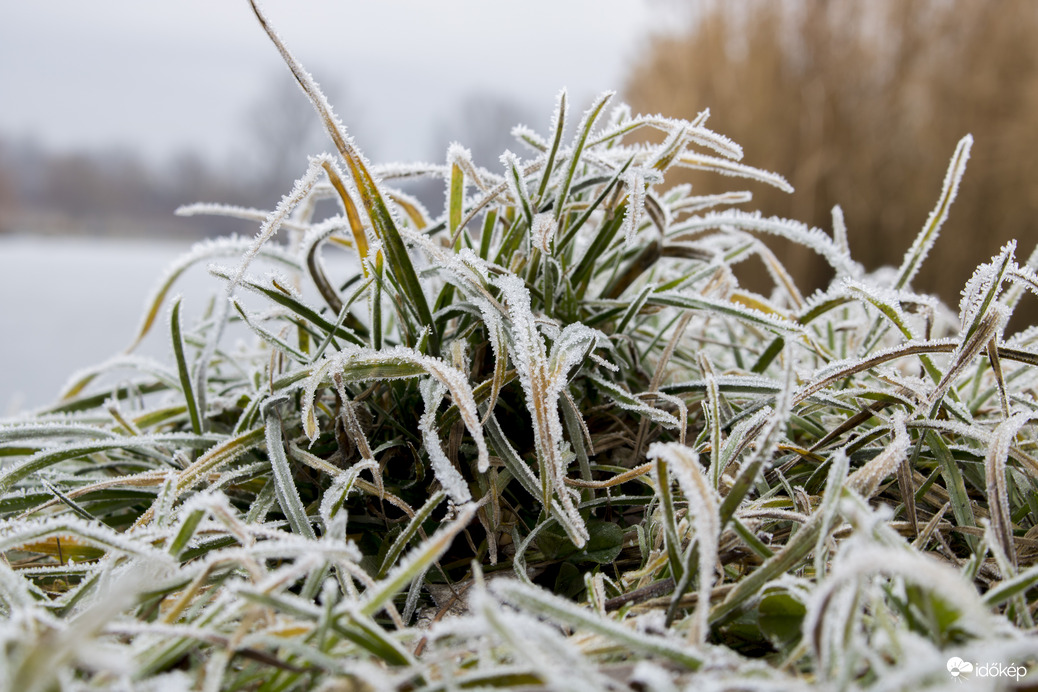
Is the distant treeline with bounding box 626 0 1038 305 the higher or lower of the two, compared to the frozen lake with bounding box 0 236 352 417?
higher

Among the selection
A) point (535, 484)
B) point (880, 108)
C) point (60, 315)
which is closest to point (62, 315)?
point (60, 315)

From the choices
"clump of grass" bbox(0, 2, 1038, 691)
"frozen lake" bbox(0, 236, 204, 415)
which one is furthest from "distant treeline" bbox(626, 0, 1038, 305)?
"clump of grass" bbox(0, 2, 1038, 691)

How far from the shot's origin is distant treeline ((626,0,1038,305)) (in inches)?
123

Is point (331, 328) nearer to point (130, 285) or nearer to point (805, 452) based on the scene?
point (805, 452)

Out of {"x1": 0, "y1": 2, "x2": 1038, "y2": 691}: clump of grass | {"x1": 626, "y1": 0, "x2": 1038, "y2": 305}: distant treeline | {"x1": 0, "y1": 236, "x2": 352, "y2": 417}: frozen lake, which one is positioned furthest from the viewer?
{"x1": 626, "y1": 0, "x2": 1038, "y2": 305}: distant treeline

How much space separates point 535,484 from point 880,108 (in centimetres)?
353

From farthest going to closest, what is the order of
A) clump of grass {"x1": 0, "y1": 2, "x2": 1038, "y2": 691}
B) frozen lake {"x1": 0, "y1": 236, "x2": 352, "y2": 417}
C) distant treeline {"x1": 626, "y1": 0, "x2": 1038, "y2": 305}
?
distant treeline {"x1": 626, "y1": 0, "x2": 1038, "y2": 305}
frozen lake {"x1": 0, "y1": 236, "x2": 352, "y2": 417}
clump of grass {"x1": 0, "y1": 2, "x2": 1038, "y2": 691}

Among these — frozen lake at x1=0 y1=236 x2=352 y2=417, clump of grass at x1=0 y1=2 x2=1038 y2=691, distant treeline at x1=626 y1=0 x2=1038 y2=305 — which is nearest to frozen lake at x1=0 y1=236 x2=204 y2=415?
frozen lake at x1=0 y1=236 x2=352 y2=417

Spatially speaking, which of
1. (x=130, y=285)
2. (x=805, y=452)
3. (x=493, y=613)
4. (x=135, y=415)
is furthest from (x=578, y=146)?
(x=130, y=285)

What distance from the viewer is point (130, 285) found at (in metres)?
2.81

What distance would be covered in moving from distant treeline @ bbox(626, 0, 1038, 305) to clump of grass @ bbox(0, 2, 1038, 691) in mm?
2637

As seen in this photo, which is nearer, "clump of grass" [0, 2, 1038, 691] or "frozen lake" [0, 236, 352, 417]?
"clump of grass" [0, 2, 1038, 691]

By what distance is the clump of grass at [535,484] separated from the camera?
35cm

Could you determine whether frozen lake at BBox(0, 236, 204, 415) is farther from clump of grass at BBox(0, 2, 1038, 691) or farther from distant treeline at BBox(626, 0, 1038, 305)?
distant treeline at BBox(626, 0, 1038, 305)
